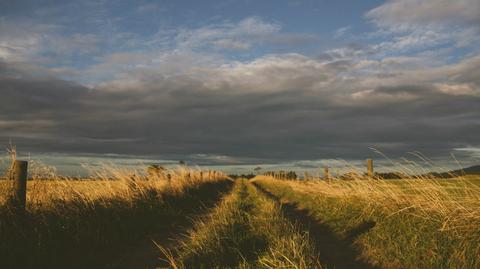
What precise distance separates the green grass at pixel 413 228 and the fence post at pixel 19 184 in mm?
6019

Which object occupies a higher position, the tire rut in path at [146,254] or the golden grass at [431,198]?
the golden grass at [431,198]

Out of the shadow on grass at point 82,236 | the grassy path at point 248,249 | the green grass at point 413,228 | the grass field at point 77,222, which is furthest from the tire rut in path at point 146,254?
the green grass at point 413,228

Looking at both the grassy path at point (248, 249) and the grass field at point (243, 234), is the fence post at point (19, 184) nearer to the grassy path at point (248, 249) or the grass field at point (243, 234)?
the grass field at point (243, 234)

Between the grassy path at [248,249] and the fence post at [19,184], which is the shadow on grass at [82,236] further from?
the grassy path at [248,249]

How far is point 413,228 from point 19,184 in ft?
22.9

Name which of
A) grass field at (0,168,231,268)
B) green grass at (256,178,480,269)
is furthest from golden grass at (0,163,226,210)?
green grass at (256,178,480,269)

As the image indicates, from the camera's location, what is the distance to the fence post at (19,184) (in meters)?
6.89

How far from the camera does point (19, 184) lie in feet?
23.0

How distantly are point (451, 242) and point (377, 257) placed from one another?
1170mm

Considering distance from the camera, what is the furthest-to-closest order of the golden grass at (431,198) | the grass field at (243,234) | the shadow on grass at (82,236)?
the golden grass at (431,198) → the shadow on grass at (82,236) → the grass field at (243,234)

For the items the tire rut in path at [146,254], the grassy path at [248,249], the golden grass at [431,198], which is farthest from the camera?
the golden grass at [431,198]

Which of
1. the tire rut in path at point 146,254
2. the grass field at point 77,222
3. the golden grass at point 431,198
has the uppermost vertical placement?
the golden grass at point 431,198

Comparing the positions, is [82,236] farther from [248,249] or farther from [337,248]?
[337,248]

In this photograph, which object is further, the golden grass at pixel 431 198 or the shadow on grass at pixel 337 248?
the golden grass at pixel 431 198
